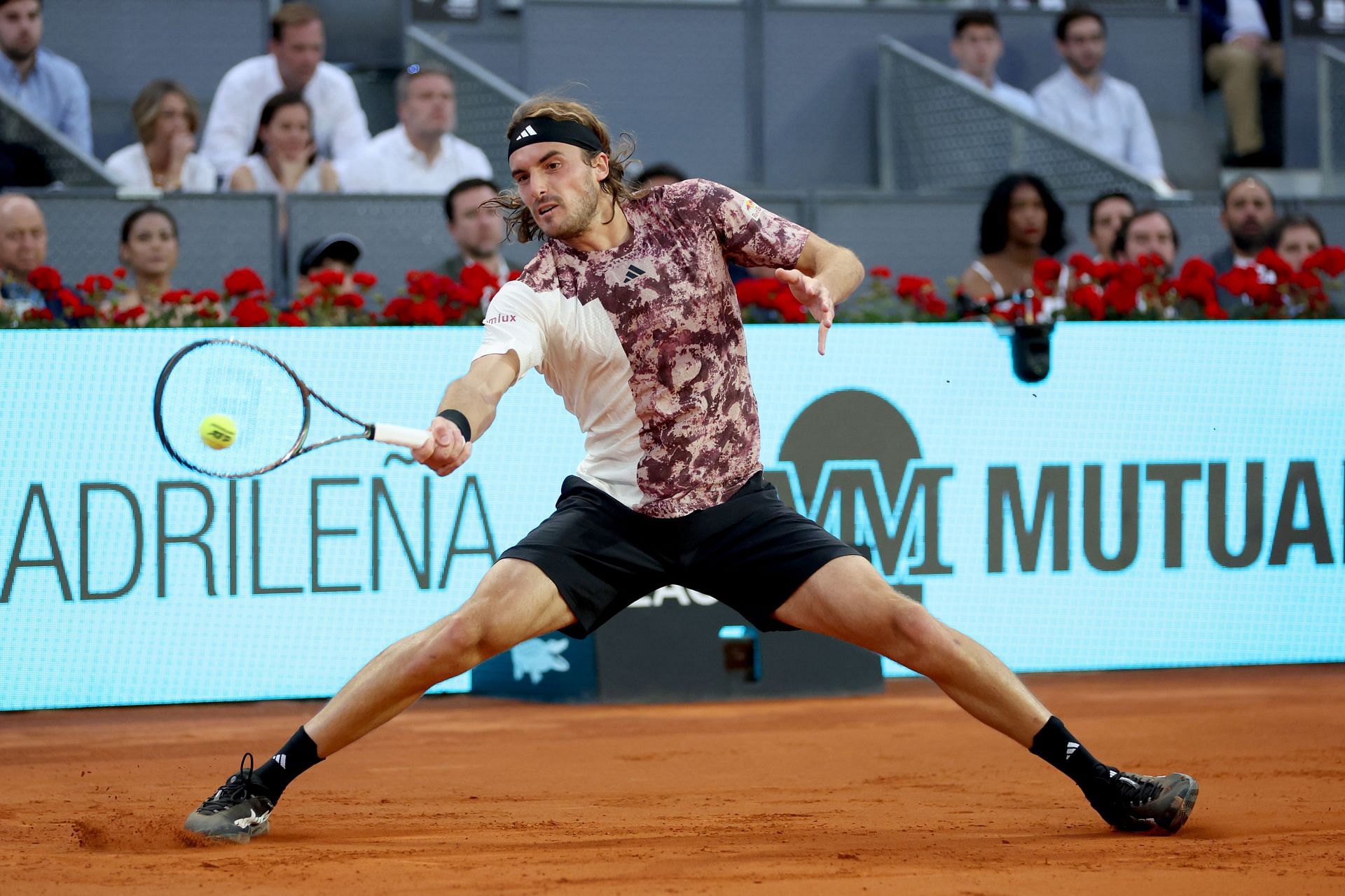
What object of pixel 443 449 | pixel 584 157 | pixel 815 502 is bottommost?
pixel 815 502

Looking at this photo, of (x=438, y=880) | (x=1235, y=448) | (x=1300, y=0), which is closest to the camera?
(x=438, y=880)

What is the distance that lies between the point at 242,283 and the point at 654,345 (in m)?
3.03

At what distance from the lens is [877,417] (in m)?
7.02

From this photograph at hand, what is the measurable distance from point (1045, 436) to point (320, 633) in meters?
3.17

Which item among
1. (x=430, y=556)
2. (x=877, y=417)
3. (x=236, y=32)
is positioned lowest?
(x=430, y=556)

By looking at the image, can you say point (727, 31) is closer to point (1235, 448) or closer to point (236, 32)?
point (236, 32)

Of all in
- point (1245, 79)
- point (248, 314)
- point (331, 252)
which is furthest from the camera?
point (1245, 79)

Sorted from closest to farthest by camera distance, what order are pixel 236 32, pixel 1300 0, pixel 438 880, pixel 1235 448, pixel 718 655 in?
pixel 438 880, pixel 718 655, pixel 1235 448, pixel 236 32, pixel 1300 0

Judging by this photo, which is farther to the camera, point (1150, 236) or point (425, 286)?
point (1150, 236)

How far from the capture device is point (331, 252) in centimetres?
782

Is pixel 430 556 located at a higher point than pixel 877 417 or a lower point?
lower

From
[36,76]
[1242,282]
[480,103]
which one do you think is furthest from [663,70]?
[1242,282]

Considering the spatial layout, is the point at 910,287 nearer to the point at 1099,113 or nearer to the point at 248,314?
the point at 248,314

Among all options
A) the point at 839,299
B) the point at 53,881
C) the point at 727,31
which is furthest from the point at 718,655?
the point at 727,31
